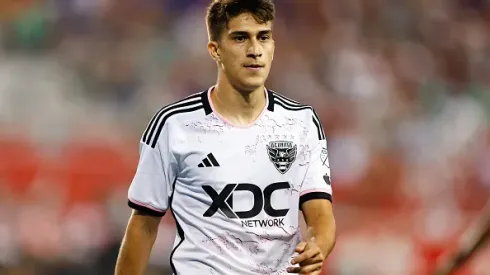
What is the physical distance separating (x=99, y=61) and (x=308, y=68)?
2.27m

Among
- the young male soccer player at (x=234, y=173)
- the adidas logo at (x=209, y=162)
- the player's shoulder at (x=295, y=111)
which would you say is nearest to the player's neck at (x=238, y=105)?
the young male soccer player at (x=234, y=173)

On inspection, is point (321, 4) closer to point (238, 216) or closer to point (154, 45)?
point (154, 45)

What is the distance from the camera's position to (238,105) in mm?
4309

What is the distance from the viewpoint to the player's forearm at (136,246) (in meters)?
4.30

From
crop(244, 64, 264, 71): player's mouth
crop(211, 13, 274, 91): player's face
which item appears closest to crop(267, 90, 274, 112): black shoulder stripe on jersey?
crop(211, 13, 274, 91): player's face

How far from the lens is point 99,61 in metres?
10.0

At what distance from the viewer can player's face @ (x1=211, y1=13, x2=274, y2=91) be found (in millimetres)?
4160

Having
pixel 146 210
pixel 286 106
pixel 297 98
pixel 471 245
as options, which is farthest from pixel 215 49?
pixel 297 98

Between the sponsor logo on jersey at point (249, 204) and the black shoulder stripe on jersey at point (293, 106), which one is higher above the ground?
the black shoulder stripe on jersey at point (293, 106)

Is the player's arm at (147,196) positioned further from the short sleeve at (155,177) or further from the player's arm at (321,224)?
the player's arm at (321,224)

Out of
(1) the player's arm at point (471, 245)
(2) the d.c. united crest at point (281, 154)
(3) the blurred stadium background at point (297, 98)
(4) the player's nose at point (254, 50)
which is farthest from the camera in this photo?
(3) the blurred stadium background at point (297, 98)

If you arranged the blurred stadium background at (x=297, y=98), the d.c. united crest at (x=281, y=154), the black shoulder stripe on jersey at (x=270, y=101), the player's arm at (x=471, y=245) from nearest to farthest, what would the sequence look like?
the player's arm at (x=471, y=245)
the d.c. united crest at (x=281, y=154)
the black shoulder stripe on jersey at (x=270, y=101)
the blurred stadium background at (x=297, y=98)

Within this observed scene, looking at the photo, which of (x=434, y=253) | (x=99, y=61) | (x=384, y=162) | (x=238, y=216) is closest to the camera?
(x=238, y=216)

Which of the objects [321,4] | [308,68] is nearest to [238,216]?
[308,68]
